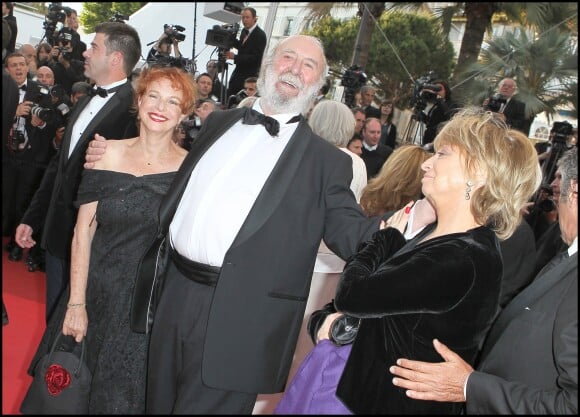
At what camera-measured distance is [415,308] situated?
171 cm

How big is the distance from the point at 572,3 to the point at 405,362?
13.7 meters

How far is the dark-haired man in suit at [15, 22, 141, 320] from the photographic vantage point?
3467mm

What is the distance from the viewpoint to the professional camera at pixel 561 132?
5.81 m

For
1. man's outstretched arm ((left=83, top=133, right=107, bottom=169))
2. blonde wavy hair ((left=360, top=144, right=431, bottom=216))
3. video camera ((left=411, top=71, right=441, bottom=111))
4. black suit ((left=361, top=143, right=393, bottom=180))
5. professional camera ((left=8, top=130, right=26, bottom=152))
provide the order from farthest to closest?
video camera ((left=411, top=71, right=441, bottom=111)), black suit ((left=361, top=143, right=393, bottom=180)), professional camera ((left=8, top=130, right=26, bottom=152)), blonde wavy hair ((left=360, top=144, right=431, bottom=216)), man's outstretched arm ((left=83, top=133, right=107, bottom=169))

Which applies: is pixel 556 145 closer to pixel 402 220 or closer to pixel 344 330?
pixel 402 220

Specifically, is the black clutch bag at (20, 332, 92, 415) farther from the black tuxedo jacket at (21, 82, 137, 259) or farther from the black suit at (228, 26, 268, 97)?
the black suit at (228, 26, 268, 97)

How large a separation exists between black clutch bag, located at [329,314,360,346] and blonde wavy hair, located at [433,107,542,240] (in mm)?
461

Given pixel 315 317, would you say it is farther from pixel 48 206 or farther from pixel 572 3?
pixel 572 3

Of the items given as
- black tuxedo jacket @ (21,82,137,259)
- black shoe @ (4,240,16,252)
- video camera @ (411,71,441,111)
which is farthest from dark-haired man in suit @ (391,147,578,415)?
black shoe @ (4,240,16,252)

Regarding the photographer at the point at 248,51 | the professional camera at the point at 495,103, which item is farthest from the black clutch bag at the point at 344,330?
the photographer at the point at 248,51

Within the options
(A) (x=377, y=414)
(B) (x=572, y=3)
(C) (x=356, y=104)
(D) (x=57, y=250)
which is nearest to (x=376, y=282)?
(A) (x=377, y=414)

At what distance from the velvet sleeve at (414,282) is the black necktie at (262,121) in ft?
2.82

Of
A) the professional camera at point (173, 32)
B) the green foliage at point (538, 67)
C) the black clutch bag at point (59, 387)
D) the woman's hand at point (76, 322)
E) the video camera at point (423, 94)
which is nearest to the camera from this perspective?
the black clutch bag at point (59, 387)

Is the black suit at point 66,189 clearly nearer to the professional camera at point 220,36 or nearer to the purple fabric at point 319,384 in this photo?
the purple fabric at point 319,384
